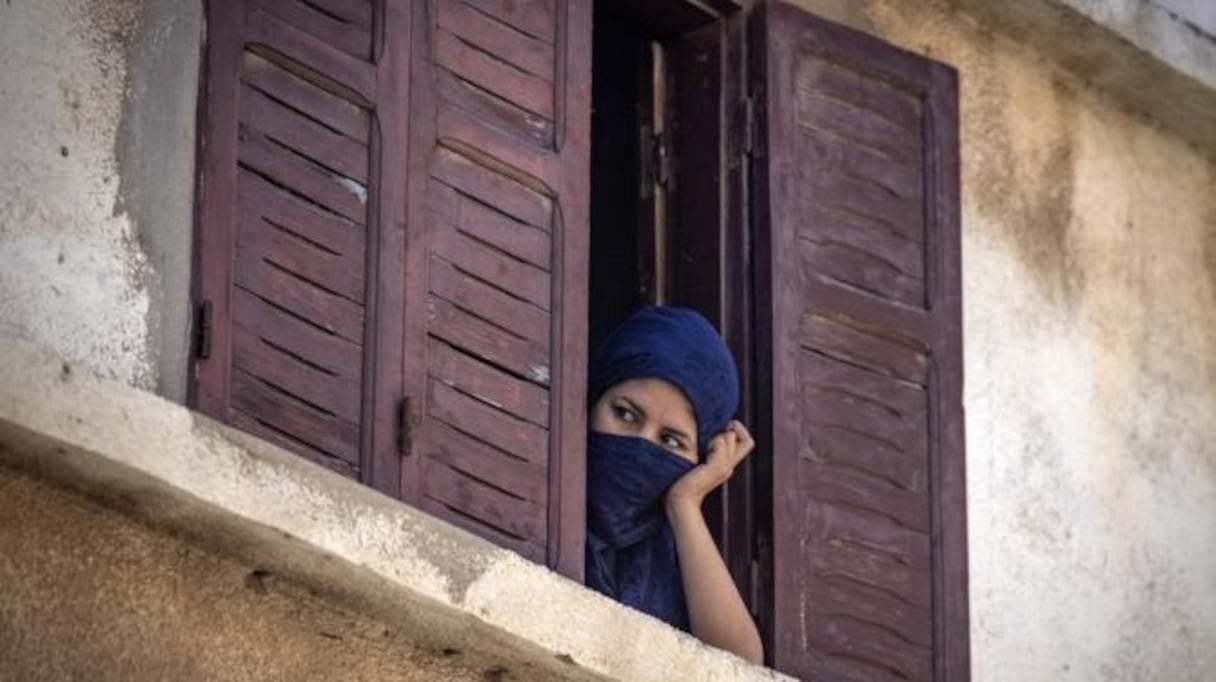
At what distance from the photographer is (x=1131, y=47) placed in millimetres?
9633

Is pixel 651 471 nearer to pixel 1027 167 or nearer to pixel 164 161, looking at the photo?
pixel 164 161

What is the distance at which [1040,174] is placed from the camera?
9664 millimetres

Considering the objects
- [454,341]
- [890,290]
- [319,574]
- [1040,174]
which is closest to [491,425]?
[454,341]

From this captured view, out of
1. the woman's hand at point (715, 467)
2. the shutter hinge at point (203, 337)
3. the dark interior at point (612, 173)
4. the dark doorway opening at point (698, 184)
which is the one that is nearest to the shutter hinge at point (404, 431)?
the shutter hinge at point (203, 337)

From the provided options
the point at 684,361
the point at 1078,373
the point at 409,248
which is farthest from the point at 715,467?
the point at 1078,373

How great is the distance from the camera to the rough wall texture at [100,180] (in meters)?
7.50

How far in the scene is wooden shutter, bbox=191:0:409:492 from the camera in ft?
25.3

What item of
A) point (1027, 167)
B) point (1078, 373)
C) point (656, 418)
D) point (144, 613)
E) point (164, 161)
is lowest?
point (144, 613)

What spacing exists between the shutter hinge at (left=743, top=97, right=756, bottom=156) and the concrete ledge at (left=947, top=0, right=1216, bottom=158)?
750 mm

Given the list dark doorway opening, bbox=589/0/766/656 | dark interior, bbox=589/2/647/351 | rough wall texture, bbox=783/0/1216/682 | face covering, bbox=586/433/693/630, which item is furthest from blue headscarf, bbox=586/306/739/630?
rough wall texture, bbox=783/0/1216/682

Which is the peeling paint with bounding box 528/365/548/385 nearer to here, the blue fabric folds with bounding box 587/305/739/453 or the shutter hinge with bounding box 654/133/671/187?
the blue fabric folds with bounding box 587/305/739/453

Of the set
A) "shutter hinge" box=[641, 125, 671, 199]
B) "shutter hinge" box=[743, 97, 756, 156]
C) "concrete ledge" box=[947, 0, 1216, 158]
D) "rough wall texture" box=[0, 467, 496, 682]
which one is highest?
"concrete ledge" box=[947, 0, 1216, 158]

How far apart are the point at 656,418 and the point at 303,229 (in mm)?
1056

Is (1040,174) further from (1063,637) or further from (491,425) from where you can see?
(491,425)
